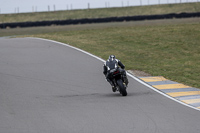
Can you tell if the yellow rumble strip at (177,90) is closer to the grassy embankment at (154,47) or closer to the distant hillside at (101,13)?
the grassy embankment at (154,47)

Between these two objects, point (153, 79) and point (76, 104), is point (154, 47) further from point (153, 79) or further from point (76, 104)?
point (76, 104)

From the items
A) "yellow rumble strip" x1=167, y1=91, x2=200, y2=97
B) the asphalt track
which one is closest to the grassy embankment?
"yellow rumble strip" x1=167, y1=91, x2=200, y2=97

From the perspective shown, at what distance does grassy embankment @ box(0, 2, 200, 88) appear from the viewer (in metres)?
19.2

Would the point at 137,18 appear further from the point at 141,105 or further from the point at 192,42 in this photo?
the point at 141,105

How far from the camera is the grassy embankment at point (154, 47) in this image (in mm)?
19219

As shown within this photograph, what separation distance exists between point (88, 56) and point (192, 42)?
9504mm

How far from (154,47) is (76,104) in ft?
49.4

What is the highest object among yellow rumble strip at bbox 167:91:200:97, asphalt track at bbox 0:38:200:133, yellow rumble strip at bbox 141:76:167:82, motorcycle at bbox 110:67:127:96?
motorcycle at bbox 110:67:127:96

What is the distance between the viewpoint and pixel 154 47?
26.1 metres

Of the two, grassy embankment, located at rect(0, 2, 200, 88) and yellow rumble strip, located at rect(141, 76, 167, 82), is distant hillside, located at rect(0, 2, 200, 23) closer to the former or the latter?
grassy embankment, located at rect(0, 2, 200, 88)

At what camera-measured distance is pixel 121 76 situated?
13.5 meters

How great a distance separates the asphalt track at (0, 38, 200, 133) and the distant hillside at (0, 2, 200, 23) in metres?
43.8

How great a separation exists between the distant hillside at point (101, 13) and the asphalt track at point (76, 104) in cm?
4379

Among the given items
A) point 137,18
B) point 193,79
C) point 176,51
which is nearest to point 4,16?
point 137,18
